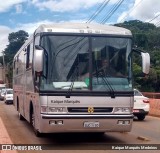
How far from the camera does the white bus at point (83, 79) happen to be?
995 centimetres

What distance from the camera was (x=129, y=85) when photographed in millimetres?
10438

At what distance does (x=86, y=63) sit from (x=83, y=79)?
1.48 feet

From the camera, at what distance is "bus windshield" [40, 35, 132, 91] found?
10.1 meters

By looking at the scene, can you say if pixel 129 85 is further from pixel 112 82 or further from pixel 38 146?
pixel 38 146

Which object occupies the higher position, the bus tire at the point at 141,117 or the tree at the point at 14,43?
the tree at the point at 14,43

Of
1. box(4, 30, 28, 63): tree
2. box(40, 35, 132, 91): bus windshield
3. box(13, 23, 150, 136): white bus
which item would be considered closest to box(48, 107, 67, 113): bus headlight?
box(13, 23, 150, 136): white bus

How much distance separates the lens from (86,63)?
405 inches

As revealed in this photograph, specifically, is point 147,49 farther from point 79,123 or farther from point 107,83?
point 79,123

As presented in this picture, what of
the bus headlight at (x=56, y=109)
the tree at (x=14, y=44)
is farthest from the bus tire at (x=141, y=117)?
the tree at (x=14, y=44)

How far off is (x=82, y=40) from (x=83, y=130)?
2409 millimetres

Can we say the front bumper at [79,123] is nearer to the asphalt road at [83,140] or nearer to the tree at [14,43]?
the asphalt road at [83,140]

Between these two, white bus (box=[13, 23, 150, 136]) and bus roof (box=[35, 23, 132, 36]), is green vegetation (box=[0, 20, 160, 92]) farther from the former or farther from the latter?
white bus (box=[13, 23, 150, 136])

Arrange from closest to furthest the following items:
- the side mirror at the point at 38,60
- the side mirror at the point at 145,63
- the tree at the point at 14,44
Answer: the side mirror at the point at 38,60, the side mirror at the point at 145,63, the tree at the point at 14,44

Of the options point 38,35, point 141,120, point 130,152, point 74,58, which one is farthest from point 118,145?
point 141,120
